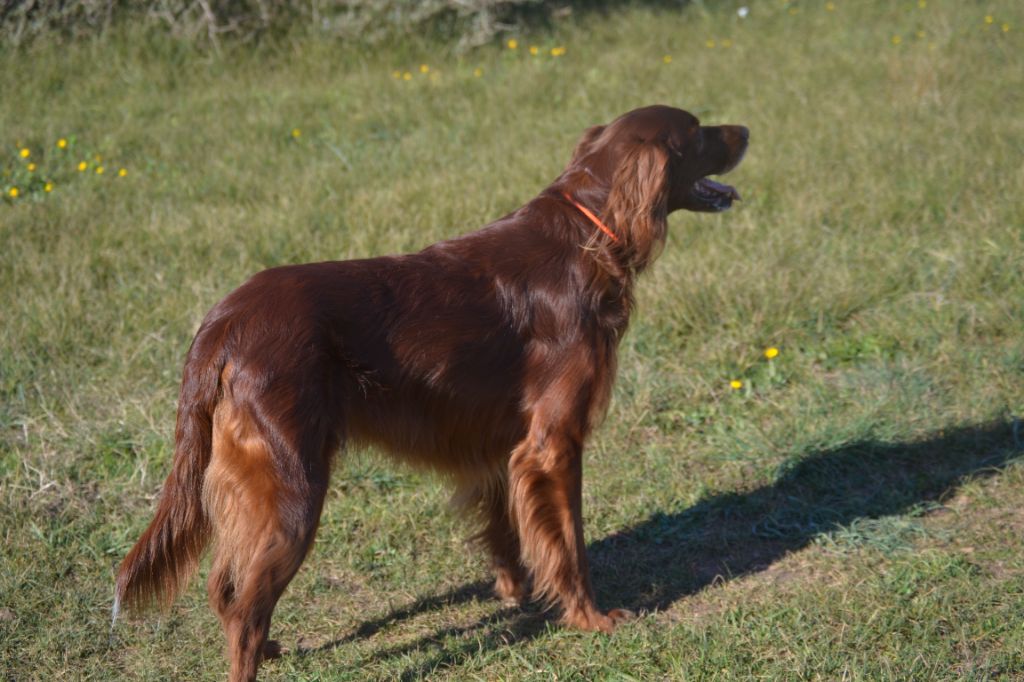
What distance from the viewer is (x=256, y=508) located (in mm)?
2727

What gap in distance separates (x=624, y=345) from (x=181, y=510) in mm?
2497

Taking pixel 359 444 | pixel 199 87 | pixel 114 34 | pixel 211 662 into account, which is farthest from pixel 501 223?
pixel 114 34

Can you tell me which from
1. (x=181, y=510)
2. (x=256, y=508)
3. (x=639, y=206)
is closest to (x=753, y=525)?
(x=639, y=206)

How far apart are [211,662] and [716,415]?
2188 mm

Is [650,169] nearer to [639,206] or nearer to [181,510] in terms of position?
[639,206]

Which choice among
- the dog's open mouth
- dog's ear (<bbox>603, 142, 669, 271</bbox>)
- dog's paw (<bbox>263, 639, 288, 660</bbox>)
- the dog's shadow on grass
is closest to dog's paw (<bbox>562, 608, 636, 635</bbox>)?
the dog's shadow on grass

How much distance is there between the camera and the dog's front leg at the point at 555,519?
10.6 feet

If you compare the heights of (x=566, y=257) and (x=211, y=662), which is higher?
(x=566, y=257)

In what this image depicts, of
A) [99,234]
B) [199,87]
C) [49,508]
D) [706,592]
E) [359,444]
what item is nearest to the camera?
[359,444]

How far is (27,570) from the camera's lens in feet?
11.8

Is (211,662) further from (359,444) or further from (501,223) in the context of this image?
(501,223)

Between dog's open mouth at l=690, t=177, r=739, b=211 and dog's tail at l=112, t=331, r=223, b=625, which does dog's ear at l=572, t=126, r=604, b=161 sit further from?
dog's tail at l=112, t=331, r=223, b=625

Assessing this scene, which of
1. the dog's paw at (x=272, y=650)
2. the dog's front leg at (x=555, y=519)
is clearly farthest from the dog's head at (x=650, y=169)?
the dog's paw at (x=272, y=650)

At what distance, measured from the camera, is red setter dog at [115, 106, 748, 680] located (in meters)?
2.75
